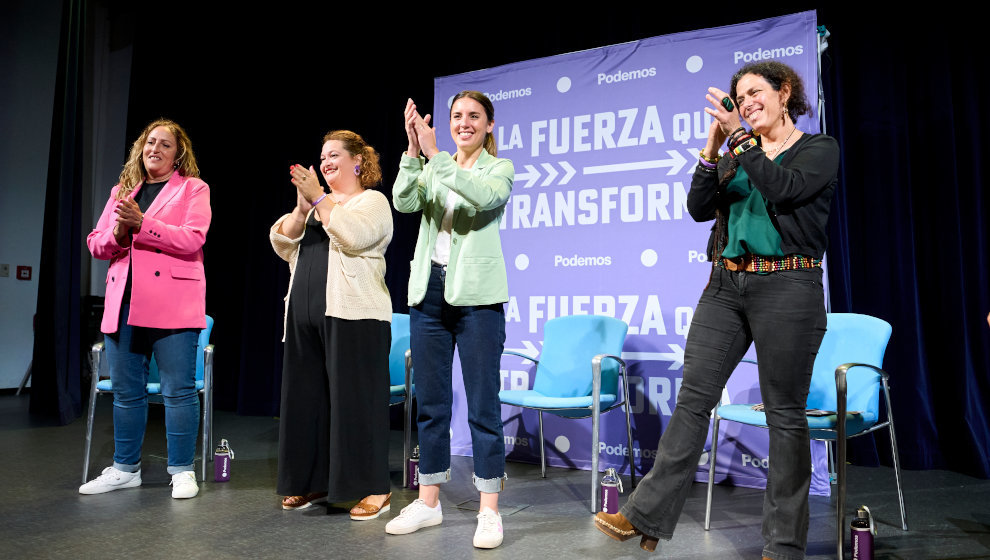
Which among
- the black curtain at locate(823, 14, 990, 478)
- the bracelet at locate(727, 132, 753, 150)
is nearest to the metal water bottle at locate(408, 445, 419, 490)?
the bracelet at locate(727, 132, 753, 150)

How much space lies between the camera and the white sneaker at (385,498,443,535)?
7.66 feet

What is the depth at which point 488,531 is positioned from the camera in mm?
2219

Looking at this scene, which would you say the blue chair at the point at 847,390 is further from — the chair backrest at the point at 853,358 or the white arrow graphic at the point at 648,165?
the white arrow graphic at the point at 648,165

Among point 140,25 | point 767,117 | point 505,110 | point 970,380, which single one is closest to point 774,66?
point 767,117

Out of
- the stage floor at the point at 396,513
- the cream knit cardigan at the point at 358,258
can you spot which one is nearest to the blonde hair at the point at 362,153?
the cream knit cardigan at the point at 358,258

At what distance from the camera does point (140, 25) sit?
7086 millimetres

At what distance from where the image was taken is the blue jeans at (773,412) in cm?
180

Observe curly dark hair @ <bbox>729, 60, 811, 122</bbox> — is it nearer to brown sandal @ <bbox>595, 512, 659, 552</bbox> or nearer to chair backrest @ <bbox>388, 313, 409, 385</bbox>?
brown sandal @ <bbox>595, 512, 659, 552</bbox>

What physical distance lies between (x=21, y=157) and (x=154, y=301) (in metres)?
5.47

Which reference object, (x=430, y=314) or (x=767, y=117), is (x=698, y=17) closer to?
(x=767, y=117)

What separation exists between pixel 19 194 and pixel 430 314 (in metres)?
6.54

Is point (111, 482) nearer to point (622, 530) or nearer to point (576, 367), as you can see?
point (576, 367)

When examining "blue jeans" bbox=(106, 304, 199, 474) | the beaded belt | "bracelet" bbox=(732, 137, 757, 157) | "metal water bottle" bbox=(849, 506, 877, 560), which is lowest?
"metal water bottle" bbox=(849, 506, 877, 560)

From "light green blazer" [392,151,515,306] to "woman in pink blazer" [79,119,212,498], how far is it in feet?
3.75
